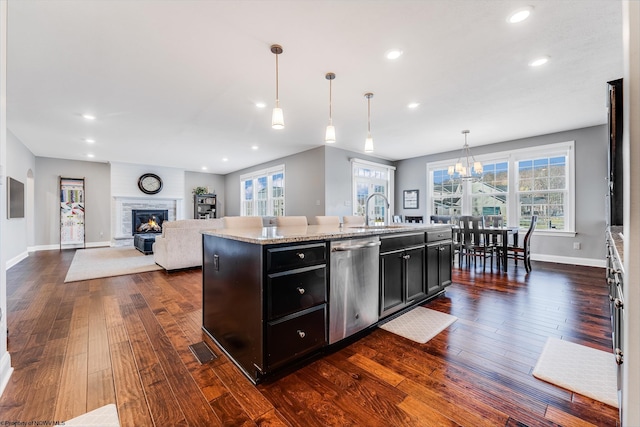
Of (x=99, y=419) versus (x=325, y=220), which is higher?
(x=325, y=220)

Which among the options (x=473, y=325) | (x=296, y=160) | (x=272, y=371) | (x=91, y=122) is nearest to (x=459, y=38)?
(x=473, y=325)

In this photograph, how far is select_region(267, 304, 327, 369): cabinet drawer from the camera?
1656mm

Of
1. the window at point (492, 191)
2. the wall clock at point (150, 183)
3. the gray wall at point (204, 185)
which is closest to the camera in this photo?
the window at point (492, 191)

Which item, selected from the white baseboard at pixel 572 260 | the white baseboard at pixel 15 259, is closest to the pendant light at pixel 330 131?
the white baseboard at pixel 572 260

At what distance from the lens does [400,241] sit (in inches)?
103

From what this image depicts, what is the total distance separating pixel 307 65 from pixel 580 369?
3.47m

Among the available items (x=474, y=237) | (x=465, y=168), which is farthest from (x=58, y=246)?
(x=465, y=168)

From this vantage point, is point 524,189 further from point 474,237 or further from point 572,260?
point 474,237

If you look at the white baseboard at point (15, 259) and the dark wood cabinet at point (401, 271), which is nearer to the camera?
the dark wood cabinet at point (401, 271)

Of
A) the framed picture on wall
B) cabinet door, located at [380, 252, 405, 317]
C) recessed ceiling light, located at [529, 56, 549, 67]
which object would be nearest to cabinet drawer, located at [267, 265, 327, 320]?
Result: cabinet door, located at [380, 252, 405, 317]

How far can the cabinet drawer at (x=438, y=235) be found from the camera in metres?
3.04

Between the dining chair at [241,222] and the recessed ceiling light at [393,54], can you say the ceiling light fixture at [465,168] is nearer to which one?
the recessed ceiling light at [393,54]

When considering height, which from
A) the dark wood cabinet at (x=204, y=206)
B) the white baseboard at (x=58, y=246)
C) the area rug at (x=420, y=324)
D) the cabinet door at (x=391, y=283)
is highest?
the dark wood cabinet at (x=204, y=206)

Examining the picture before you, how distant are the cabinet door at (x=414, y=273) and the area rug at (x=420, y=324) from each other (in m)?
0.16
